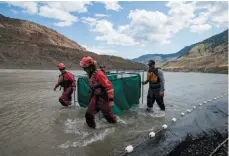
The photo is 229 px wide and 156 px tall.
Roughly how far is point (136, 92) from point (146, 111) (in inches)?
37.6

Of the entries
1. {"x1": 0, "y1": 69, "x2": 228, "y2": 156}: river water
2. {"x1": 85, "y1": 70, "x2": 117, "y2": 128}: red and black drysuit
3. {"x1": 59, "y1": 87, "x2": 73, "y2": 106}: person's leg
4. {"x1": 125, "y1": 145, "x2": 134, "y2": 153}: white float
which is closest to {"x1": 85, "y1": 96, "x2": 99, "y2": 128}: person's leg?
{"x1": 85, "y1": 70, "x2": 117, "y2": 128}: red and black drysuit

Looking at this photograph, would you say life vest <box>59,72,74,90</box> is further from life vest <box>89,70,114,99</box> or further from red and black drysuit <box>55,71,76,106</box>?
life vest <box>89,70,114,99</box>

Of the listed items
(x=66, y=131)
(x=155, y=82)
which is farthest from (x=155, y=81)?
(x=66, y=131)

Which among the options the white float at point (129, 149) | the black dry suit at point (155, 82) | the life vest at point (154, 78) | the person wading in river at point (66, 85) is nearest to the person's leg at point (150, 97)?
the black dry suit at point (155, 82)

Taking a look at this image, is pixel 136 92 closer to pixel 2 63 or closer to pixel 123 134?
pixel 123 134

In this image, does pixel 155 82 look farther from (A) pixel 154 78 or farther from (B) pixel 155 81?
(A) pixel 154 78

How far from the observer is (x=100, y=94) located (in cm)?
672

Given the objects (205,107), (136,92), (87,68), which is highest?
(87,68)

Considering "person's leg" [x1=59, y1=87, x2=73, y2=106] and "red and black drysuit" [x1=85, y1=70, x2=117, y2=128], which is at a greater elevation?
"red and black drysuit" [x1=85, y1=70, x2=117, y2=128]

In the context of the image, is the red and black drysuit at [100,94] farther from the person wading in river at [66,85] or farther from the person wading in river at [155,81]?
the person wading in river at [66,85]

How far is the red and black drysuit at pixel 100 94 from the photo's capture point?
655 cm

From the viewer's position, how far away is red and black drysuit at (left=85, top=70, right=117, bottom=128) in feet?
21.5

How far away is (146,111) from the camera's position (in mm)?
10328

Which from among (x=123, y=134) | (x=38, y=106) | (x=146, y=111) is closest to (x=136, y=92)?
(x=146, y=111)
